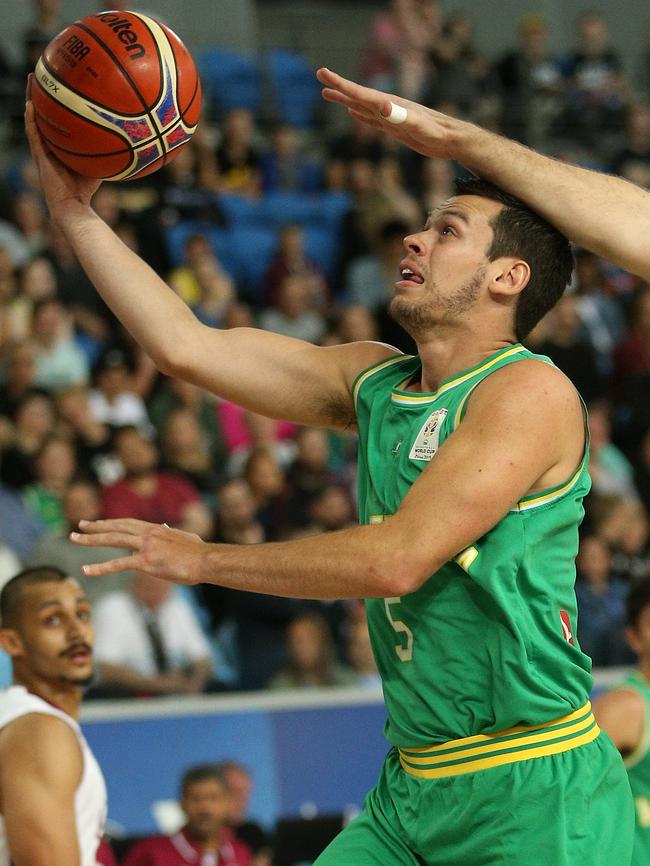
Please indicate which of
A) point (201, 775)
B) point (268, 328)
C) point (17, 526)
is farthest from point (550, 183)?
point (268, 328)

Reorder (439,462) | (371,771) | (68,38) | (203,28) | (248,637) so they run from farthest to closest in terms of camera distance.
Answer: (203,28) → (248,637) → (371,771) → (68,38) → (439,462)

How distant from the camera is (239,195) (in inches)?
476

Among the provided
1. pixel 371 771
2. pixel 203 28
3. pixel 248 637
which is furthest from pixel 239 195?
pixel 371 771

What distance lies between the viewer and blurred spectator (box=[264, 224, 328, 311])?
439 inches

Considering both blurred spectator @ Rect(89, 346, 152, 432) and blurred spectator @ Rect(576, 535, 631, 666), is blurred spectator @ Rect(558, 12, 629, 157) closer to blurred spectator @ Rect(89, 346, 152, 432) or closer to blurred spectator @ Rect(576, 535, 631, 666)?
blurred spectator @ Rect(576, 535, 631, 666)

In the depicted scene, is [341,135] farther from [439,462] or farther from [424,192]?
[439,462]

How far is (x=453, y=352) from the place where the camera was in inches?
143

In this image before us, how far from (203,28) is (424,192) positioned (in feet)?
13.6

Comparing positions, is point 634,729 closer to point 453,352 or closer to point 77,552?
point 453,352

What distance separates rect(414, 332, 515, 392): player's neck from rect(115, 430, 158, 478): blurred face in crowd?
15.9ft

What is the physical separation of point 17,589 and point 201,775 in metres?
2.00

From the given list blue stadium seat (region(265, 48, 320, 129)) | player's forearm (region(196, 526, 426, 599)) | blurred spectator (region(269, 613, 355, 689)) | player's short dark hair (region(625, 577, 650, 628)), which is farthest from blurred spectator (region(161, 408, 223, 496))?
blue stadium seat (region(265, 48, 320, 129))

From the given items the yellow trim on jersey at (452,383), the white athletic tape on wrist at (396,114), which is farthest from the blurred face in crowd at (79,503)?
the white athletic tape on wrist at (396,114)

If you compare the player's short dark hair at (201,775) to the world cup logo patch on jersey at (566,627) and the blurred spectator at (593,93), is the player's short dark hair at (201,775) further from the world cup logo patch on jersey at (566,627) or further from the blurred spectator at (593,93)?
the blurred spectator at (593,93)
